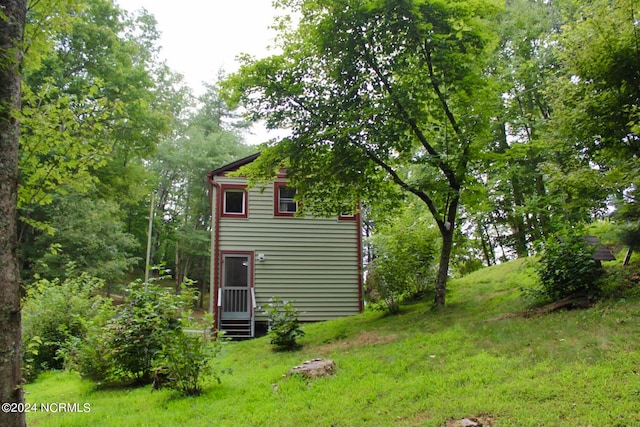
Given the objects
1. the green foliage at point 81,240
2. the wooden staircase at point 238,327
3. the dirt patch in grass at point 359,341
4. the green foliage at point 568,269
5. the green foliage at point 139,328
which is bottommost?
the wooden staircase at point 238,327

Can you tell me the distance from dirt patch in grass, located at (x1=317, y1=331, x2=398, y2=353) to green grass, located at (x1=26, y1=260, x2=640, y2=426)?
6cm

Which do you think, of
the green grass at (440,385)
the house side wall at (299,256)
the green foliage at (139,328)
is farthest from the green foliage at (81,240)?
the green foliage at (139,328)

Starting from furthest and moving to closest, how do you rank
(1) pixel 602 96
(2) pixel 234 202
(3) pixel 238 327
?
(2) pixel 234 202
(3) pixel 238 327
(1) pixel 602 96

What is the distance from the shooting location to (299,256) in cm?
1409

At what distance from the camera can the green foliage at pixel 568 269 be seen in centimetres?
680

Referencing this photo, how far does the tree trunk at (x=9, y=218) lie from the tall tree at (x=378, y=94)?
5.67m

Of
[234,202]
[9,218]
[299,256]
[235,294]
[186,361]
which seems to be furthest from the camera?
Answer: [234,202]

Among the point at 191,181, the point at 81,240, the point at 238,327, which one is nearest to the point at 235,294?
the point at 238,327

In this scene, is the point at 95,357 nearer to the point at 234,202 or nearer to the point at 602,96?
the point at 234,202

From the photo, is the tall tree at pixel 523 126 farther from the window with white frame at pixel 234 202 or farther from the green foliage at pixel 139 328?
the green foliage at pixel 139 328

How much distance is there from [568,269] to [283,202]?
9304 mm

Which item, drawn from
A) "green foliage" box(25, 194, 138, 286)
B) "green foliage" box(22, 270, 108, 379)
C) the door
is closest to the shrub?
"green foliage" box(22, 270, 108, 379)

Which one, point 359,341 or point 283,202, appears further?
point 283,202

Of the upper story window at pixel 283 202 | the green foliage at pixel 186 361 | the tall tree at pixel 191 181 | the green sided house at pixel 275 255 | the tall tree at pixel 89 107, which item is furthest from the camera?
the tall tree at pixel 191 181
